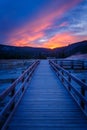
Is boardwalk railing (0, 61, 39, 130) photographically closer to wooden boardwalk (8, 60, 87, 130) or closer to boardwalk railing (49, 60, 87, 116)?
wooden boardwalk (8, 60, 87, 130)

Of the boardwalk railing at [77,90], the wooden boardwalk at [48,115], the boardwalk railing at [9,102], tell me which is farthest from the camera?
the boardwalk railing at [77,90]

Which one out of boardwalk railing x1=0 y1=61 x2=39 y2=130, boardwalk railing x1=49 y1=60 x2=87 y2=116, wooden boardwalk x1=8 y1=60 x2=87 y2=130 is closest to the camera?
boardwalk railing x1=0 y1=61 x2=39 y2=130

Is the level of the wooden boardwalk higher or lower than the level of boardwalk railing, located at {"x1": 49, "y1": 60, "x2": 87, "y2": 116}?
lower

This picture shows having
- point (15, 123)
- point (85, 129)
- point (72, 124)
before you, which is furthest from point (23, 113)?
point (85, 129)

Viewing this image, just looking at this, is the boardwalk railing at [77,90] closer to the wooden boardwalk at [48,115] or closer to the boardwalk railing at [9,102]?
the wooden boardwalk at [48,115]

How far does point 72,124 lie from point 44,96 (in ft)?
10.9

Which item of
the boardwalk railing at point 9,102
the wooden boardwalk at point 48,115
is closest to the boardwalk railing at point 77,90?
the wooden boardwalk at point 48,115

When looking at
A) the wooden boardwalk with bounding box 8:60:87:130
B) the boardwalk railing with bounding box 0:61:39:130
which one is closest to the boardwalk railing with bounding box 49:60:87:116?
the wooden boardwalk with bounding box 8:60:87:130

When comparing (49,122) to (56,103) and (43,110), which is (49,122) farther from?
(56,103)

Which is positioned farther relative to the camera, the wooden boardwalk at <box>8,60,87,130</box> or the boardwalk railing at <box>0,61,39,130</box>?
the wooden boardwalk at <box>8,60,87,130</box>

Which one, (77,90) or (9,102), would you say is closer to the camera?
(9,102)

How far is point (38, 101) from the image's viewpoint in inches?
296

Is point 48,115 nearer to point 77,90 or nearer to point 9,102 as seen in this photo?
point 9,102

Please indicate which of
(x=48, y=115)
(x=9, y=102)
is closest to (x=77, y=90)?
(x=48, y=115)
